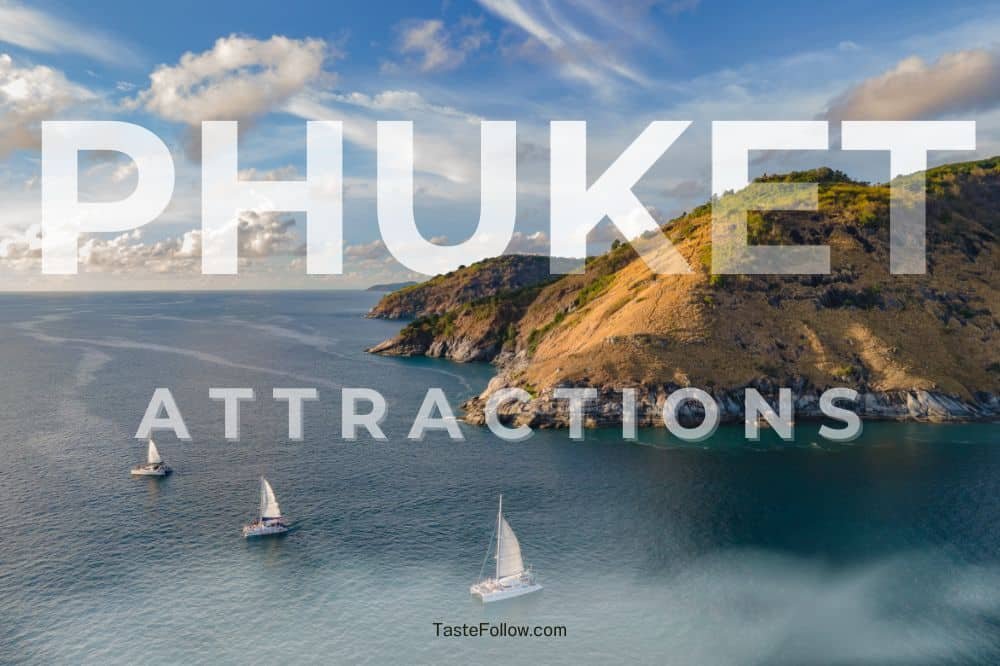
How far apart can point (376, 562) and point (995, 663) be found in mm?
51429

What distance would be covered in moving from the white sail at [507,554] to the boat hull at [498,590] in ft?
3.21

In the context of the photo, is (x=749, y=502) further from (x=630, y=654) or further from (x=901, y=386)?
(x=901, y=386)

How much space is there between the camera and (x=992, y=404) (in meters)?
122

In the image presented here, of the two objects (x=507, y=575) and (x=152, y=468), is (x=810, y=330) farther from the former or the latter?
(x=152, y=468)

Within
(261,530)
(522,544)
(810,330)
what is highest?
(810,330)

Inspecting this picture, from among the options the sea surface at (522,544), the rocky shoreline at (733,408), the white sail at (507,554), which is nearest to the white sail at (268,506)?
the sea surface at (522,544)

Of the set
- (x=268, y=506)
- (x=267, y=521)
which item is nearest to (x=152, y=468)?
(x=268, y=506)

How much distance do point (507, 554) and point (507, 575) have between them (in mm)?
1818

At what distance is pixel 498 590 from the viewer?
57125 millimetres

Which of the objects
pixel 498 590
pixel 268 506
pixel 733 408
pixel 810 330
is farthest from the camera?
pixel 810 330

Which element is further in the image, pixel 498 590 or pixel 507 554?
pixel 507 554

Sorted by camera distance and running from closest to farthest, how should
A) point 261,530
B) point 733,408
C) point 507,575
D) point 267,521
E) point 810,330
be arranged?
1. point 507,575
2. point 261,530
3. point 267,521
4. point 733,408
5. point 810,330

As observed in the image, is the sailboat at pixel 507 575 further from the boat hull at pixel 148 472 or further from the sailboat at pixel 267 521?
the boat hull at pixel 148 472

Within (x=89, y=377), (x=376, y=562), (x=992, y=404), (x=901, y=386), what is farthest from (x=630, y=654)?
(x=89, y=377)
